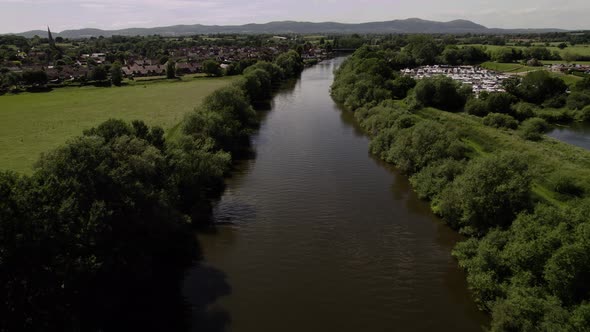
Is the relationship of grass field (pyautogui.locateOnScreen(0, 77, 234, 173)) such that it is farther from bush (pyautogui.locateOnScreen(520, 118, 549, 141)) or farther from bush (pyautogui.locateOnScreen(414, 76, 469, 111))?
bush (pyautogui.locateOnScreen(520, 118, 549, 141))

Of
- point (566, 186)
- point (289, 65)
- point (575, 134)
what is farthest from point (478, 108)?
point (289, 65)

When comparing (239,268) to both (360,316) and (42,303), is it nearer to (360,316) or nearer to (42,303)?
(360,316)

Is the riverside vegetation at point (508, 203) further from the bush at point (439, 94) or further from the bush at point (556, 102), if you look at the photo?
the bush at point (556, 102)

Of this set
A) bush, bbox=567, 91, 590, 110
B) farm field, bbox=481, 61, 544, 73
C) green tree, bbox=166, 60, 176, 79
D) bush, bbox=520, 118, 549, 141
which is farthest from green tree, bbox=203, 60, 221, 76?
bush, bbox=567, 91, 590, 110

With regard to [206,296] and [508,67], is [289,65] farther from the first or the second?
[206,296]

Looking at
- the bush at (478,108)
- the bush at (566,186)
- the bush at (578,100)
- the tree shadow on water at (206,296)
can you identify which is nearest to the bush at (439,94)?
the bush at (478,108)

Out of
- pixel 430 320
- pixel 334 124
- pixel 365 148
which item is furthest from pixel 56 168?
pixel 334 124
